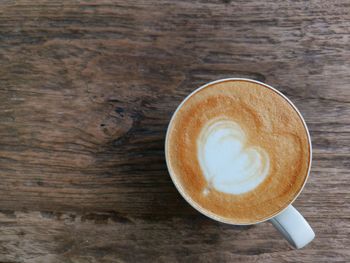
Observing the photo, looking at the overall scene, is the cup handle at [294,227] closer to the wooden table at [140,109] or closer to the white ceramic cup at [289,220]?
the white ceramic cup at [289,220]

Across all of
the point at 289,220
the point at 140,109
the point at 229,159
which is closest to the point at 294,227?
the point at 289,220

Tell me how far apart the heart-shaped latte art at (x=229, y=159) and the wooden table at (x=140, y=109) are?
5.8 inches

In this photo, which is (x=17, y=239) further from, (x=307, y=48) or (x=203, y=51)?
(x=307, y=48)

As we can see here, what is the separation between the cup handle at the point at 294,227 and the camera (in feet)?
2.39

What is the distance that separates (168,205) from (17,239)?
13.3 inches

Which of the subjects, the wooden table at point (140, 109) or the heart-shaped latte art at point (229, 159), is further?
the wooden table at point (140, 109)

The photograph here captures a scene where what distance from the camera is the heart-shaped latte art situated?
28.8 inches

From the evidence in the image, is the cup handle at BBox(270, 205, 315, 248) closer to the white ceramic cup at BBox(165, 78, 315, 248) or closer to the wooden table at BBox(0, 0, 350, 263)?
the white ceramic cup at BBox(165, 78, 315, 248)

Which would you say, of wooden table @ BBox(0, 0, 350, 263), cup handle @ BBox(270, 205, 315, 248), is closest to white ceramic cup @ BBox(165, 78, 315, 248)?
cup handle @ BBox(270, 205, 315, 248)

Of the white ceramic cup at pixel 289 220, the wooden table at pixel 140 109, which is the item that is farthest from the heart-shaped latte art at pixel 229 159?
the wooden table at pixel 140 109

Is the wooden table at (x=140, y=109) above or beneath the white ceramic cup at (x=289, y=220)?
above

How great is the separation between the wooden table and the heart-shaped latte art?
0.15 meters

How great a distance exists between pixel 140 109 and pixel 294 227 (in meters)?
0.38

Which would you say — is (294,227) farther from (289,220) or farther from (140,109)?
(140,109)
